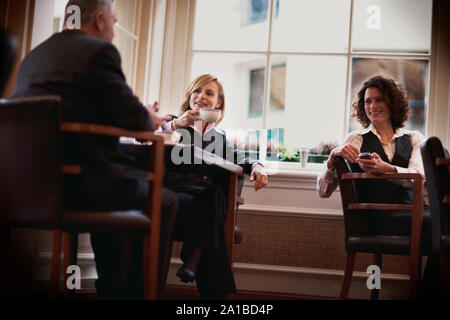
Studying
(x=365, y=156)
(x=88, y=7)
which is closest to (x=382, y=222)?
(x=365, y=156)

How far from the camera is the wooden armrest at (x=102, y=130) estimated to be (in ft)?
5.97

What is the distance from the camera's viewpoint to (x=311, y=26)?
3.90 metres

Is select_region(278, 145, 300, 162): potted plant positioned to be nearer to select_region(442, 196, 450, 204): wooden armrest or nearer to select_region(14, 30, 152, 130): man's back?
select_region(442, 196, 450, 204): wooden armrest

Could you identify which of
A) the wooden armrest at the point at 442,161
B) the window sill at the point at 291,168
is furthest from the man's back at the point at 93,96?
the window sill at the point at 291,168

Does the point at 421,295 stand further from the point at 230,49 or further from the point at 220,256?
the point at 230,49

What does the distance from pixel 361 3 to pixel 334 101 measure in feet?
2.30

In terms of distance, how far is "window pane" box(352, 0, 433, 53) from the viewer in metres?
3.80

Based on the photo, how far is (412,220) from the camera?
2773 millimetres

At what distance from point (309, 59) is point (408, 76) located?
0.67 metres

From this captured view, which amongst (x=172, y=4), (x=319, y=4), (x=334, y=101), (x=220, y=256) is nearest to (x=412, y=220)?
(x=220, y=256)

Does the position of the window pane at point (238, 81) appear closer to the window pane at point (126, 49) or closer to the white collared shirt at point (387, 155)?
the window pane at point (126, 49)

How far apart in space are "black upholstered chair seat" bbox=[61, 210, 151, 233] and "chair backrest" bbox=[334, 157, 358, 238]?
1.32 m
